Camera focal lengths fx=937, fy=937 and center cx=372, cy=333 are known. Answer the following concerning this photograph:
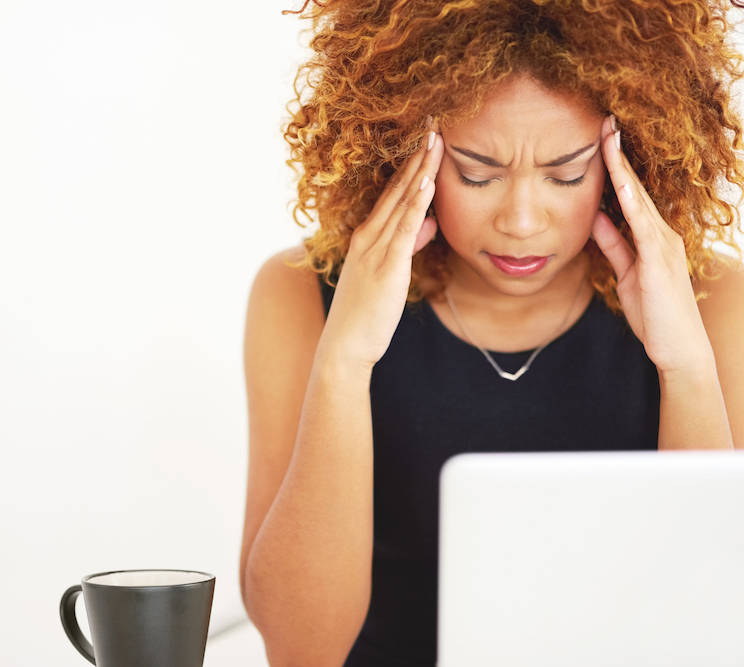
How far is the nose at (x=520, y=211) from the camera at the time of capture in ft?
3.82

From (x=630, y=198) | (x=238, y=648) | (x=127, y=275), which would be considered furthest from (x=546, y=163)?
(x=127, y=275)

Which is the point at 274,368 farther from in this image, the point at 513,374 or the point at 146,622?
the point at 146,622

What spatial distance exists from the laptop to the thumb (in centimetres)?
80

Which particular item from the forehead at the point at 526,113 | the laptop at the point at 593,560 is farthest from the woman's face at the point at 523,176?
the laptop at the point at 593,560

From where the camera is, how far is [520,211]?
117 centimetres

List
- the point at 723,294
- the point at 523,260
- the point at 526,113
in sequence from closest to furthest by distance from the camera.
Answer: the point at 526,113
the point at 523,260
the point at 723,294

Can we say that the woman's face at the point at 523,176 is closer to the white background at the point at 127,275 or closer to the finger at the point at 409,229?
the finger at the point at 409,229

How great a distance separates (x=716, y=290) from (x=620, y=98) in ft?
1.27

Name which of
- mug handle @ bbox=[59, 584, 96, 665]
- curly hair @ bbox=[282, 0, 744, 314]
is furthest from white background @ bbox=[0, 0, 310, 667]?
mug handle @ bbox=[59, 584, 96, 665]

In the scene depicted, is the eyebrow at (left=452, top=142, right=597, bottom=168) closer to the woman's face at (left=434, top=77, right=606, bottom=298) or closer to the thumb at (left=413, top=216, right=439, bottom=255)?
the woman's face at (left=434, top=77, right=606, bottom=298)

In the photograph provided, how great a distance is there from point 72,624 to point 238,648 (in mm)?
713

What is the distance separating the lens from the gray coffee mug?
0.72 m

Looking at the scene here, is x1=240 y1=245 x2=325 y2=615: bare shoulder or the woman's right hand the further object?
x1=240 y1=245 x2=325 y2=615: bare shoulder

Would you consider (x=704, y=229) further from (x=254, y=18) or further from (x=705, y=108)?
(x=254, y=18)
